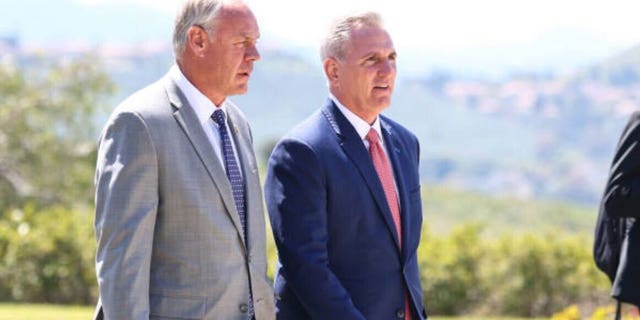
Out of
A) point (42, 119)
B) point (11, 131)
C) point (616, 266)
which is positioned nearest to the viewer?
point (616, 266)

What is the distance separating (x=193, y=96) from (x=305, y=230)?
0.67 m

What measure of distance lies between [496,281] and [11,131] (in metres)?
12.5

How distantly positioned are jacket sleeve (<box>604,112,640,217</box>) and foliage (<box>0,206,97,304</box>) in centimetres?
795

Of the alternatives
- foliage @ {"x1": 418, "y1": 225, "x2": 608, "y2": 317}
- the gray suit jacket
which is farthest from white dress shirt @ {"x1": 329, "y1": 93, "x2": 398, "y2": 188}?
foliage @ {"x1": 418, "y1": 225, "x2": 608, "y2": 317}

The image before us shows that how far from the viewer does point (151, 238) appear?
136 inches

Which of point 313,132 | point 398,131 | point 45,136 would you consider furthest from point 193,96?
point 45,136

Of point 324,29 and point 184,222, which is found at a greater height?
point 324,29

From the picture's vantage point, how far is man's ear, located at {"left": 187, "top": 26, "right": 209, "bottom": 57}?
3.65 metres

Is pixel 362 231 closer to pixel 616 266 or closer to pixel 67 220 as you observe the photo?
pixel 616 266

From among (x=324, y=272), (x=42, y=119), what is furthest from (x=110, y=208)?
(x=42, y=119)

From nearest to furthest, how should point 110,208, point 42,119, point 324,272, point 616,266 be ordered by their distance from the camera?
point 110,208, point 324,272, point 616,266, point 42,119

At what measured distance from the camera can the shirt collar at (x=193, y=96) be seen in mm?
3721

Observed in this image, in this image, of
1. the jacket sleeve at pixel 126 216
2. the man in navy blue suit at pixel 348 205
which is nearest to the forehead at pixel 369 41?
the man in navy blue suit at pixel 348 205

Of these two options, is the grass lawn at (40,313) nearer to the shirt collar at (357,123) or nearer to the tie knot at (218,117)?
the shirt collar at (357,123)
